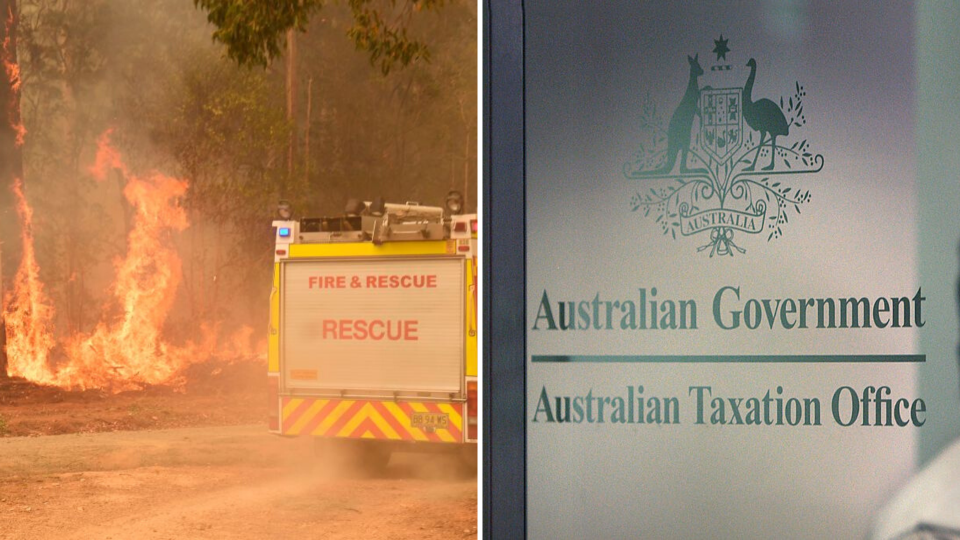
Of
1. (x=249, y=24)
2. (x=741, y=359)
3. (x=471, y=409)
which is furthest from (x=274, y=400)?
(x=741, y=359)

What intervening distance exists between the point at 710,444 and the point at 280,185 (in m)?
20.5

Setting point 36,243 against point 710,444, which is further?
point 36,243

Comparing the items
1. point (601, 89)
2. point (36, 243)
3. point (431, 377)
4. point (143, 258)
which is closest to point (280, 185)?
point (143, 258)

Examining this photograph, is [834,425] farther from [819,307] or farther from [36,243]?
[36,243]

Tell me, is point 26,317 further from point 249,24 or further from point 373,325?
point 373,325

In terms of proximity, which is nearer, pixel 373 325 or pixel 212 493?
pixel 212 493

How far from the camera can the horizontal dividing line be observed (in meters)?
2.34

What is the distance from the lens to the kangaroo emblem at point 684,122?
7.95ft

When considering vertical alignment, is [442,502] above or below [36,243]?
below

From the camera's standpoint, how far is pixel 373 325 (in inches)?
399

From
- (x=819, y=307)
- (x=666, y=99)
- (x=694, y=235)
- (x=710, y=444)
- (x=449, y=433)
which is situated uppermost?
(x=666, y=99)

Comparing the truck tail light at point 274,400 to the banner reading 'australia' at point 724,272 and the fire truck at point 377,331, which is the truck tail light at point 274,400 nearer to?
the fire truck at point 377,331

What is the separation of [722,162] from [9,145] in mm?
17251

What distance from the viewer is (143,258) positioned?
21.5m
